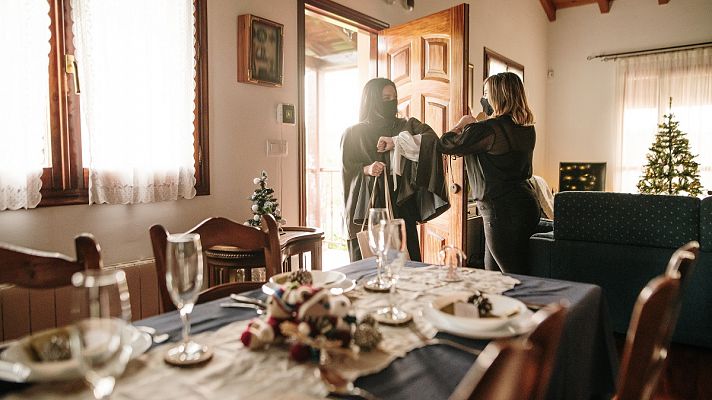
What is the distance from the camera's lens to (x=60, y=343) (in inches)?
30.9

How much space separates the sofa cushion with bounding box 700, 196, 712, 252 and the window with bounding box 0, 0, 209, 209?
104 inches

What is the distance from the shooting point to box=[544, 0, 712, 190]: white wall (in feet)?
21.7

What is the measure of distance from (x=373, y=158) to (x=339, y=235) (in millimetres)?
4008

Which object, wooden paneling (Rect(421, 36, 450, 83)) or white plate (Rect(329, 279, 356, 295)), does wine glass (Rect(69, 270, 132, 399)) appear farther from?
wooden paneling (Rect(421, 36, 450, 83))

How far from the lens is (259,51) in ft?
9.30

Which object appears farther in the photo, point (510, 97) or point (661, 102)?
point (661, 102)

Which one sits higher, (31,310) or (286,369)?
(286,369)

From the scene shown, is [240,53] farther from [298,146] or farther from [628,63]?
[628,63]

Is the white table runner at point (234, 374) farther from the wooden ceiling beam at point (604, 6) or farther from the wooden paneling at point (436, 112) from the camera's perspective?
the wooden ceiling beam at point (604, 6)

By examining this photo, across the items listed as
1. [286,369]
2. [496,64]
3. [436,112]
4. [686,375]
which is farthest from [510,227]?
[496,64]

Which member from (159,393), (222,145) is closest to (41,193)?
(222,145)

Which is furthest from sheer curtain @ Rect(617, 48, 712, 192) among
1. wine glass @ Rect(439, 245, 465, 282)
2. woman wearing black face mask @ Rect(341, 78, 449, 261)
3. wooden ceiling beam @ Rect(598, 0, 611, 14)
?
wine glass @ Rect(439, 245, 465, 282)

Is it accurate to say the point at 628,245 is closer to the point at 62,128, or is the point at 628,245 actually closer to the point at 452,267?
the point at 452,267

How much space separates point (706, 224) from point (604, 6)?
18.3ft
